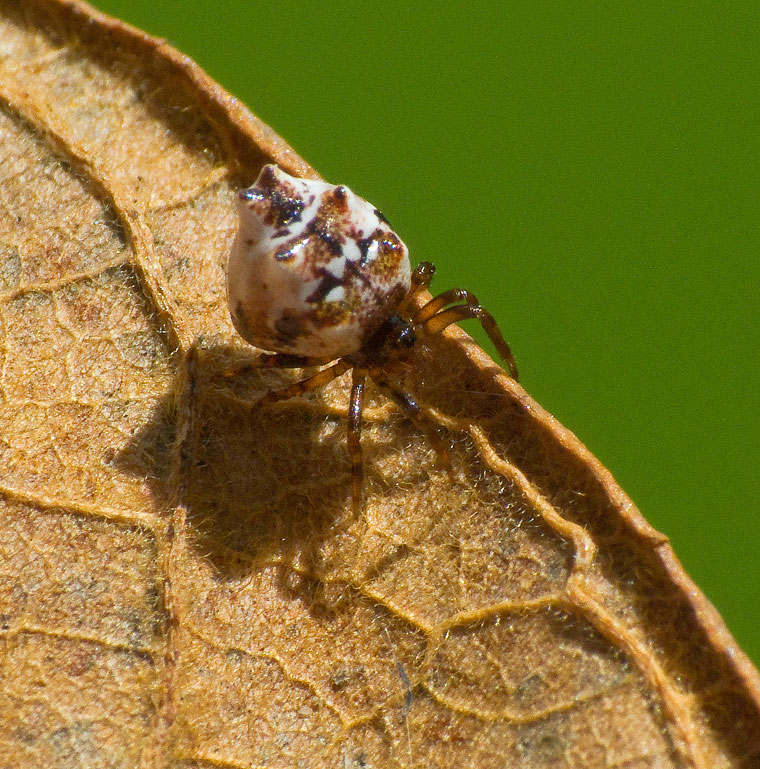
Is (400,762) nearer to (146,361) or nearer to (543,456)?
(543,456)

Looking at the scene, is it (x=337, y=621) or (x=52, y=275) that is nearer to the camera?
(x=337, y=621)

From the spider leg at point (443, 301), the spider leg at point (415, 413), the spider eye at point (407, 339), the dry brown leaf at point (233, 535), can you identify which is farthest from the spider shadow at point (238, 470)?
the spider leg at point (443, 301)

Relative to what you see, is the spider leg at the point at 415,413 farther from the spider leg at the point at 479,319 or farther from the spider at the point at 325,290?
the spider leg at the point at 479,319

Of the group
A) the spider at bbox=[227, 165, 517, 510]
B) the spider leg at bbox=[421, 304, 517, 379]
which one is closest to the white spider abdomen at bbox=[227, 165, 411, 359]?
the spider at bbox=[227, 165, 517, 510]

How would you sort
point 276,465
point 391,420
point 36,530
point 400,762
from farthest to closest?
point 391,420
point 276,465
point 36,530
point 400,762

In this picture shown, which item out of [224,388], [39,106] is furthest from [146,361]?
[39,106]
